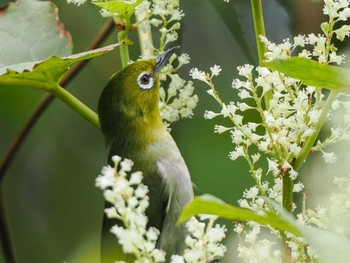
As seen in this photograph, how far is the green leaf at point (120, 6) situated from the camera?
1.51 meters

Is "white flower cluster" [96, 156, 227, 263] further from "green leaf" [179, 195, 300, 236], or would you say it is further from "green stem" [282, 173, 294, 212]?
"green stem" [282, 173, 294, 212]

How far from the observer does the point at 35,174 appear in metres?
3.07

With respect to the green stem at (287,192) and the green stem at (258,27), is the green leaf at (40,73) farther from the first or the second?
the green stem at (287,192)

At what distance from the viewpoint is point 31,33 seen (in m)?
1.96

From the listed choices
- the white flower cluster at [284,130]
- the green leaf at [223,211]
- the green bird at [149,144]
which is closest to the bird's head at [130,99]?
the green bird at [149,144]

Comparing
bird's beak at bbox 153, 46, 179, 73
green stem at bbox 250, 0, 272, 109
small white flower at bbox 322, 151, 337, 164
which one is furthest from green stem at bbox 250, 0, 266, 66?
bird's beak at bbox 153, 46, 179, 73

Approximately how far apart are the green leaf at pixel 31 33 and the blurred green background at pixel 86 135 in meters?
0.55

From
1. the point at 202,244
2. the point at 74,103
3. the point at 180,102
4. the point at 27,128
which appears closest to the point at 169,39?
the point at 180,102

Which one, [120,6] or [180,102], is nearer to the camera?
[120,6]

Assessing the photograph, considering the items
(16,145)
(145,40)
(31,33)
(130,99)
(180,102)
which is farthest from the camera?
(130,99)

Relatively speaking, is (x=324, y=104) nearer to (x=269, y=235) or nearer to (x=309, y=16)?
(x=269, y=235)

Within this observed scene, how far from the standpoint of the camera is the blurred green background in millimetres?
2383

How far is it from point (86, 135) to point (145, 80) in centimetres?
68

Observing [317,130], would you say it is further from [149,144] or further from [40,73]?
[149,144]
